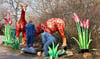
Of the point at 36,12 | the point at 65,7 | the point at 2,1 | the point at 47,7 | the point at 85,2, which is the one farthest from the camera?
the point at 2,1

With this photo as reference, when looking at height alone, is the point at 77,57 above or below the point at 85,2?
below

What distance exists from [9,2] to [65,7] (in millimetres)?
11810

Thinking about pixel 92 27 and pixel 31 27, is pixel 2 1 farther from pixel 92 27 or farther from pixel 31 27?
pixel 92 27

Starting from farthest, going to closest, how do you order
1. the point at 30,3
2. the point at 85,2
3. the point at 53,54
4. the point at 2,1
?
the point at 2,1 → the point at 30,3 → the point at 85,2 → the point at 53,54

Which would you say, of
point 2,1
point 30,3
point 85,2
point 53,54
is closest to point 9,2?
point 2,1

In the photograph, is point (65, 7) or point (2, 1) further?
point (2, 1)

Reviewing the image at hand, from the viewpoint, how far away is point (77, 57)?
17.1 feet

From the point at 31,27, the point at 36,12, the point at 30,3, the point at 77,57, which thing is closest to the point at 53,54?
the point at 77,57

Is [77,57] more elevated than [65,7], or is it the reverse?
[65,7]

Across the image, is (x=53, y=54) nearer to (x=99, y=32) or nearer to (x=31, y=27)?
(x=31, y=27)

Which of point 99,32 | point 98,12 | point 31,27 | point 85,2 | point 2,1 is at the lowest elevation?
point 99,32

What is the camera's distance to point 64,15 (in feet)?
25.4

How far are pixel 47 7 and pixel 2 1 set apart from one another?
10864 mm

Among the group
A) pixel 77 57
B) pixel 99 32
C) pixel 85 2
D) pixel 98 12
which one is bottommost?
pixel 77 57
